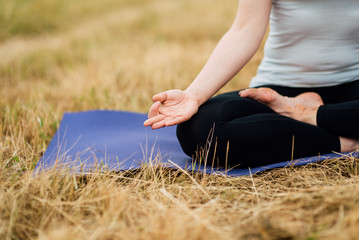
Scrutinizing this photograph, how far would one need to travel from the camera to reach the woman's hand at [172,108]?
1233mm

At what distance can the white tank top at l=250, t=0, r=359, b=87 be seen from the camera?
1.34 m

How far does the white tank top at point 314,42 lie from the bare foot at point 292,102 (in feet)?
0.26

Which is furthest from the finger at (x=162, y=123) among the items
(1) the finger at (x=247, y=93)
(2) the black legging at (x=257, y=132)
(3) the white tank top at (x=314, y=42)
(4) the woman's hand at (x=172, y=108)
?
(3) the white tank top at (x=314, y=42)

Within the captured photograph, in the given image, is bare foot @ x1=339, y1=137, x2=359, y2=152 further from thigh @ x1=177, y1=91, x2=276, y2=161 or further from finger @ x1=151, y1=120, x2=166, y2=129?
finger @ x1=151, y1=120, x2=166, y2=129

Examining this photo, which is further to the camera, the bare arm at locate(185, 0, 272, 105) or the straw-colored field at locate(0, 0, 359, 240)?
the bare arm at locate(185, 0, 272, 105)

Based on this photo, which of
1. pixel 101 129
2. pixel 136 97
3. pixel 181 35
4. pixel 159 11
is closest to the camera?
pixel 101 129

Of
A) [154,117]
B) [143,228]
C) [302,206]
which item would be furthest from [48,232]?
[302,206]

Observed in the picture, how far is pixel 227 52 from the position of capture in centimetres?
133

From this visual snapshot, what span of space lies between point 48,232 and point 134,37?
3658mm

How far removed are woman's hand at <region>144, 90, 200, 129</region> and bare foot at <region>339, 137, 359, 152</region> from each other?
563 mm

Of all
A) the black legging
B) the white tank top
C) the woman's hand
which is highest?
the white tank top

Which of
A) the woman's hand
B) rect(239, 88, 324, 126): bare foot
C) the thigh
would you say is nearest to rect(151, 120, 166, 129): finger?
the woman's hand

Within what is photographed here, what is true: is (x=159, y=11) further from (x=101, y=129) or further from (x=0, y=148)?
(x=0, y=148)

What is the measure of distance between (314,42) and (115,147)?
0.91 metres
